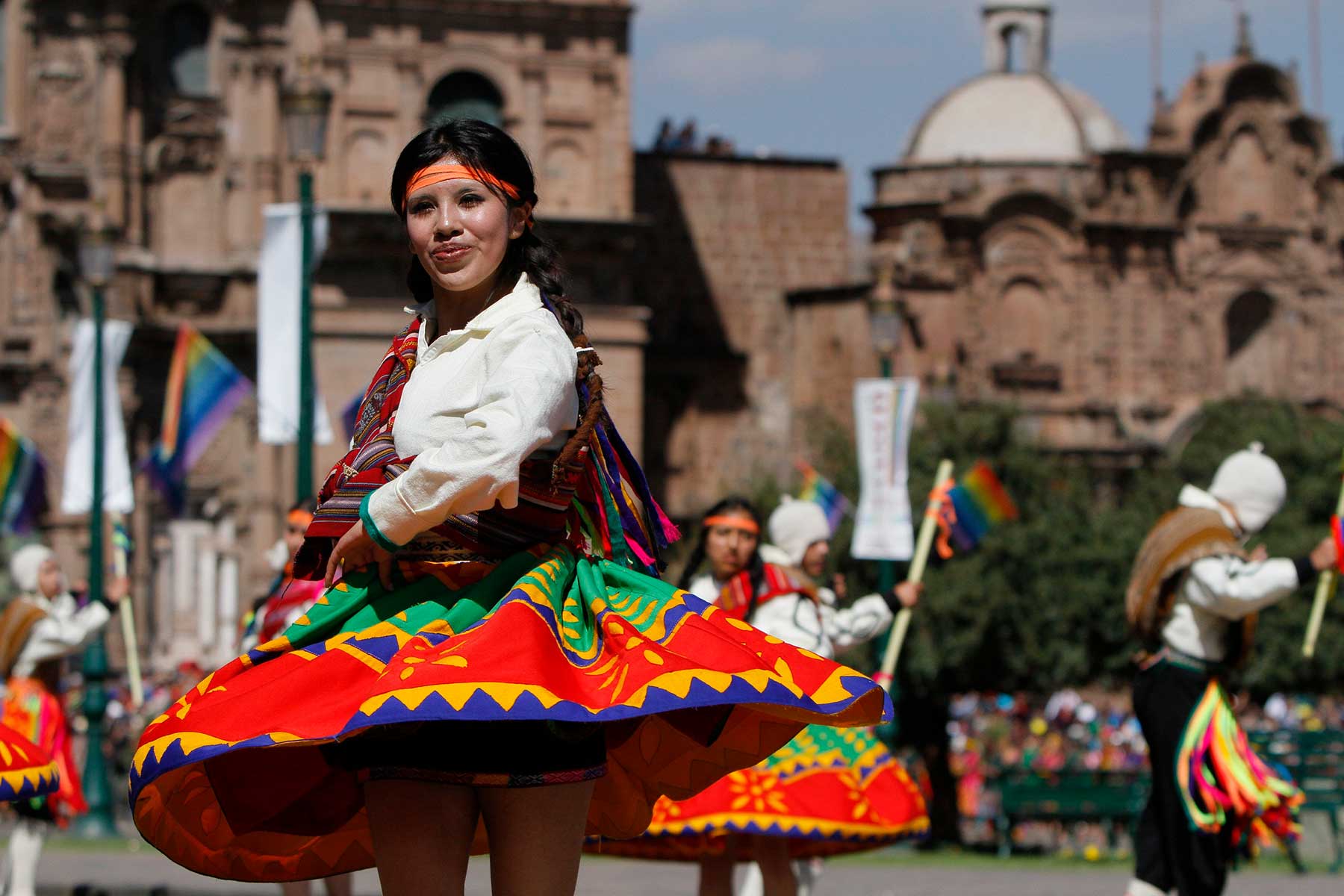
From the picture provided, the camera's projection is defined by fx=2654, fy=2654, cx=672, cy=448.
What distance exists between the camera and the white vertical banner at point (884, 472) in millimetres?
19734

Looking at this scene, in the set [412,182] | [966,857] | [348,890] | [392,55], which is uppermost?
[392,55]

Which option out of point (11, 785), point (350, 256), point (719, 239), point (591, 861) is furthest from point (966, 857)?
point (719, 239)

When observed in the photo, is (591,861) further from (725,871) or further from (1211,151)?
(1211,151)

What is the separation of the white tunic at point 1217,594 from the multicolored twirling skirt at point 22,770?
13.6 ft

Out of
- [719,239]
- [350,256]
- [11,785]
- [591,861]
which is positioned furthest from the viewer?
[719,239]

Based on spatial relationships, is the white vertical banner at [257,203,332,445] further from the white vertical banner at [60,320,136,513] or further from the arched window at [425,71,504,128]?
the arched window at [425,71,504,128]

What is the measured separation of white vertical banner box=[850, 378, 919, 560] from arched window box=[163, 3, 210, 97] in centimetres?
2276

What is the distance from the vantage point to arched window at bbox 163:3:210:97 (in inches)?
1646

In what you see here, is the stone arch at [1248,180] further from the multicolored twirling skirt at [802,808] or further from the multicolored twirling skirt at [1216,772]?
the multicolored twirling skirt at [802,808]

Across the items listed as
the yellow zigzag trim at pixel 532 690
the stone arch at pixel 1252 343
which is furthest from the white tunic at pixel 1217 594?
the stone arch at pixel 1252 343

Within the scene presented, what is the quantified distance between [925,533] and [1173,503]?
1096 inches

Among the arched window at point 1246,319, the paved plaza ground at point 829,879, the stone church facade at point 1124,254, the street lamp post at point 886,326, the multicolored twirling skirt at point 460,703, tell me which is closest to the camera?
the multicolored twirling skirt at point 460,703

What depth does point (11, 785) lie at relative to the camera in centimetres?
839

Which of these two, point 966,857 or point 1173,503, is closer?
point 966,857
